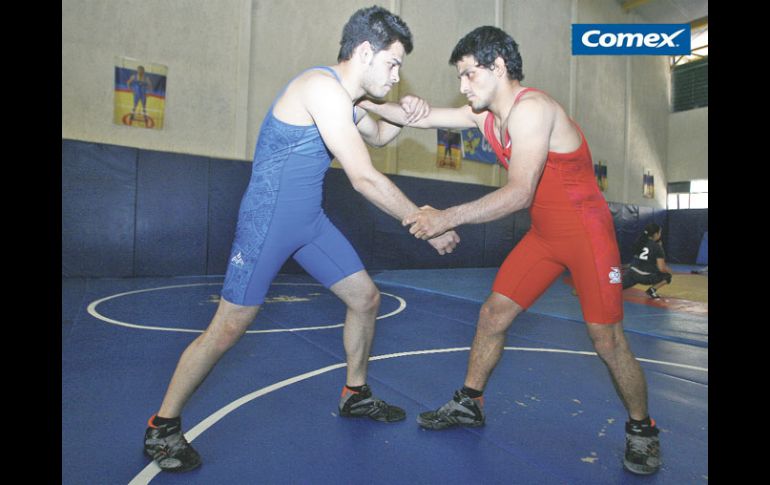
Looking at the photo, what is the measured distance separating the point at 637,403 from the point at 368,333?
4.04ft

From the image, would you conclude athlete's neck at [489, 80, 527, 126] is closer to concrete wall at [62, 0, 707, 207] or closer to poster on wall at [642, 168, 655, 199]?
concrete wall at [62, 0, 707, 207]

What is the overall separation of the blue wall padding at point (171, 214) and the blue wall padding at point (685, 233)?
1548 centimetres

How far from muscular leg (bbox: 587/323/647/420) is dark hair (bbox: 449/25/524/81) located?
124cm

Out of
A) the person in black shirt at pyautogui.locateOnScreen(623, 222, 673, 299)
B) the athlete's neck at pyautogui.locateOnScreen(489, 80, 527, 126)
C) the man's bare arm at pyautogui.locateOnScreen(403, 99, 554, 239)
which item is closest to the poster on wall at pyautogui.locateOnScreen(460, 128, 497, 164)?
the person in black shirt at pyautogui.locateOnScreen(623, 222, 673, 299)

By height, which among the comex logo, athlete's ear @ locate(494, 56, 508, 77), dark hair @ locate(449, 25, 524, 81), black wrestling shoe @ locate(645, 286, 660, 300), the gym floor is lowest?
the gym floor

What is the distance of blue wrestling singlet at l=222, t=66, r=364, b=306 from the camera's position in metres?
2.00

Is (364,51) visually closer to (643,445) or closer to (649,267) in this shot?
(643,445)

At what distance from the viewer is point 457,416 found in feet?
7.67

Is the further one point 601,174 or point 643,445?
point 601,174

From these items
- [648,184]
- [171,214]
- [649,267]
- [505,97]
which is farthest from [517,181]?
[648,184]

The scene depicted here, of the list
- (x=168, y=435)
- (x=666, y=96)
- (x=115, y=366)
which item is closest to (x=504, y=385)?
(x=168, y=435)

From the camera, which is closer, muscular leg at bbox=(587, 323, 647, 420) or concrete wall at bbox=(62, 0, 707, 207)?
muscular leg at bbox=(587, 323, 647, 420)

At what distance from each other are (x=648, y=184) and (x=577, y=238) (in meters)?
16.9

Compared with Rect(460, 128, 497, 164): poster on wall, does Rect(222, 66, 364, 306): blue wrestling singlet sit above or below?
below
